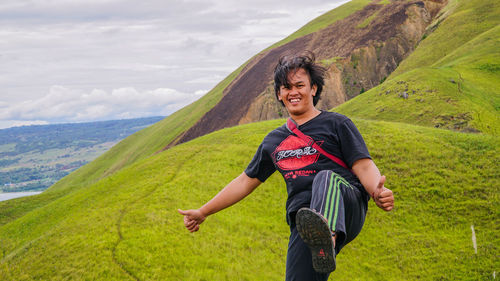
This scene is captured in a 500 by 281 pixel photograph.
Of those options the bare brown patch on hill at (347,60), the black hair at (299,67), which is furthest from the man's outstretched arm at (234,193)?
the bare brown patch on hill at (347,60)

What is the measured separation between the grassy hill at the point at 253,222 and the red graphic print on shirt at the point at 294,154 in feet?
25.7

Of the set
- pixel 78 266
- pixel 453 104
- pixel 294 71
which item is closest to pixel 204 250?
pixel 78 266

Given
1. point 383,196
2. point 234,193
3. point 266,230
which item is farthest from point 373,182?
point 266,230

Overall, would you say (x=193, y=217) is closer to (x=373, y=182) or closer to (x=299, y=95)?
(x=299, y=95)

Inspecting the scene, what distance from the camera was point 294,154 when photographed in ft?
14.4

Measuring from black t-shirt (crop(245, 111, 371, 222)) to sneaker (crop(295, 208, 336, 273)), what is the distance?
48 centimetres

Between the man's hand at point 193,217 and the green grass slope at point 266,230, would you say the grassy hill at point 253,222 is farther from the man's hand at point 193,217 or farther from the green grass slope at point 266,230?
the man's hand at point 193,217

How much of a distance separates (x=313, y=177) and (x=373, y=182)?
674 millimetres

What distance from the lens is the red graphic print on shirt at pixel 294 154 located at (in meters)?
4.23

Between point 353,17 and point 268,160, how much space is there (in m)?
71.8

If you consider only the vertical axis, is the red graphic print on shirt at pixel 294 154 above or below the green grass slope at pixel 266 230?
above

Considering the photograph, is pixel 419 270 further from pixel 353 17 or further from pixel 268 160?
pixel 353 17

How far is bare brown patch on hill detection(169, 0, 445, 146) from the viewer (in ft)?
181

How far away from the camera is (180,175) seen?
20.5m
